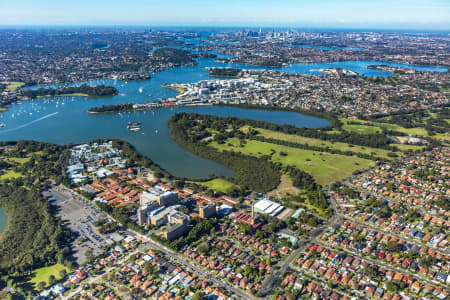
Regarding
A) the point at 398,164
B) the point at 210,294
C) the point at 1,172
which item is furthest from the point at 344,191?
the point at 1,172

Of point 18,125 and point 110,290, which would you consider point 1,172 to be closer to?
point 18,125

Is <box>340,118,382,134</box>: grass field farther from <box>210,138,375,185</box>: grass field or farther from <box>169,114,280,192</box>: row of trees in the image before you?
<box>169,114,280,192</box>: row of trees

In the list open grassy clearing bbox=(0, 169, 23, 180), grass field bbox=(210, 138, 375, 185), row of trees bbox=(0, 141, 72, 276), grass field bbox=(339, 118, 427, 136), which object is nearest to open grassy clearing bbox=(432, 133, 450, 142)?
grass field bbox=(339, 118, 427, 136)

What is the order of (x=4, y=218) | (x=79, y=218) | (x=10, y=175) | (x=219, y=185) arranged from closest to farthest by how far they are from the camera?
(x=79, y=218) → (x=4, y=218) → (x=219, y=185) → (x=10, y=175)

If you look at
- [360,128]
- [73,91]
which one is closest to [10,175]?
[73,91]

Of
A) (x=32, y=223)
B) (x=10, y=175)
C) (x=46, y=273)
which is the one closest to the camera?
(x=46, y=273)

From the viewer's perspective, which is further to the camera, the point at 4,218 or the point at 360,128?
the point at 360,128

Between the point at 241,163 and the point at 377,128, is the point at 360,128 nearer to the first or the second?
the point at 377,128

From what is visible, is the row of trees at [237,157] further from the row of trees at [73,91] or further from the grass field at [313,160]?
the row of trees at [73,91]
